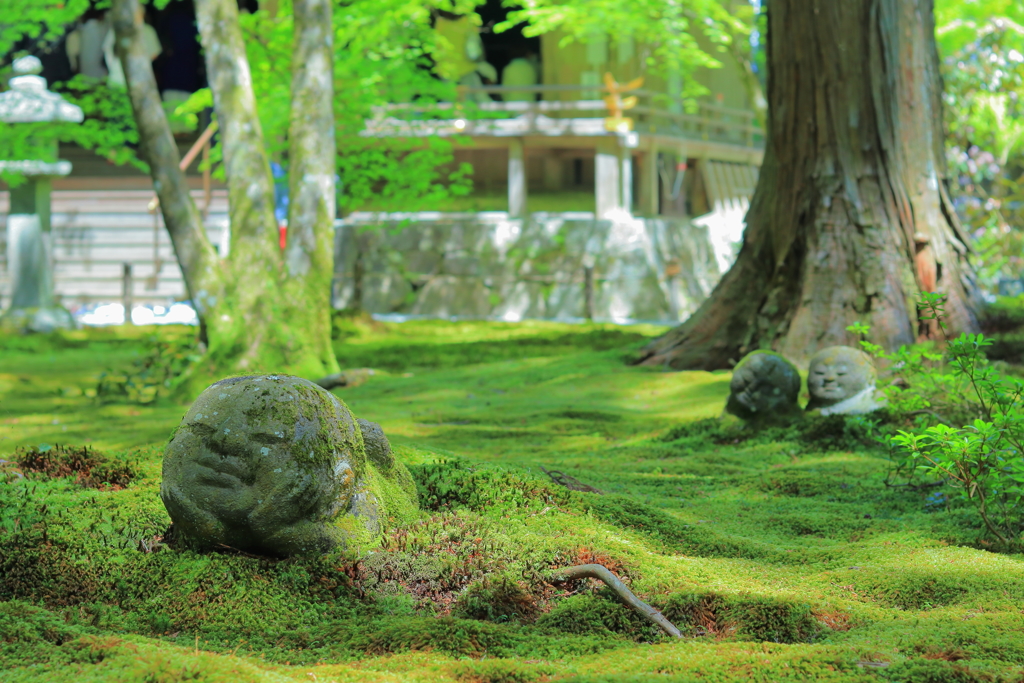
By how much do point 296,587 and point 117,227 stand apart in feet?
56.0

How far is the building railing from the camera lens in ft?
47.6

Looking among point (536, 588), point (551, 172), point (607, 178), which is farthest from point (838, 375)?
point (551, 172)

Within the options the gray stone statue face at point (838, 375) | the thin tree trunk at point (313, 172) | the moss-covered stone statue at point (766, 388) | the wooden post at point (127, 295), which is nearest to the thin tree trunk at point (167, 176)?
the thin tree trunk at point (313, 172)

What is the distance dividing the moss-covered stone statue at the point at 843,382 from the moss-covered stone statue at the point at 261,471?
376 cm

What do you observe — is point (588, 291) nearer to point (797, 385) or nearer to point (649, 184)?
point (649, 184)

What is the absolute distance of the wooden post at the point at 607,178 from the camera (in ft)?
54.9

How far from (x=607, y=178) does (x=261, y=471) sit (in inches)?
558

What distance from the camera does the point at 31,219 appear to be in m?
12.9

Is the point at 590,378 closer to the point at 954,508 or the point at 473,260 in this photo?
the point at 954,508

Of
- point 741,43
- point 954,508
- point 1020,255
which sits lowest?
point 954,508

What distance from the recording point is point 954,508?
4.44 metres

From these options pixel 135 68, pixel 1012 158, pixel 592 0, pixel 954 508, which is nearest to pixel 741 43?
pixel 592 0

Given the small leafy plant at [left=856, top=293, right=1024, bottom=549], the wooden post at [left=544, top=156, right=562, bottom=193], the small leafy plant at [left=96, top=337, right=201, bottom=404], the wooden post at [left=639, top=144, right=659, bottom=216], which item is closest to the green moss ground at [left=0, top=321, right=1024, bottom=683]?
the small leafy plant at [left=856, top=293, right=1024, bottom=549]

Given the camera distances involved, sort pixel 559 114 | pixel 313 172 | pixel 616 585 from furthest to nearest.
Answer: pixel 559 114 < pixel 313 172 < pixel 616 585
